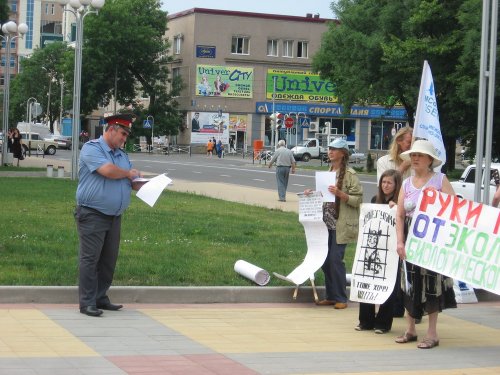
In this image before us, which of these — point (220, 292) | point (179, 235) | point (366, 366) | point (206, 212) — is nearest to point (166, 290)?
point (220, 292)

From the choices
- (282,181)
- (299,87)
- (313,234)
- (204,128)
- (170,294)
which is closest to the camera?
(170,294)

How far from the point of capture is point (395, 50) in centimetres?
5047

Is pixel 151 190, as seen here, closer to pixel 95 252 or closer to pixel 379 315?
pixel 95 252

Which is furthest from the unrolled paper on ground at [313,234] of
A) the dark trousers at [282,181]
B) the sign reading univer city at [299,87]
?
the sign reading univer city at [299,87]

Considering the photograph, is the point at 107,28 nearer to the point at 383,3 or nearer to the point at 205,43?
the point at 205,43

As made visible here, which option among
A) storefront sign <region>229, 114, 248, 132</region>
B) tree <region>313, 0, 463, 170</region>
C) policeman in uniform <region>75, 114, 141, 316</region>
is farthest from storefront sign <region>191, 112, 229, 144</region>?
policeman in uniform <region>75, 114, 141, 316</region>

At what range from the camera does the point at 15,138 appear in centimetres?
4559

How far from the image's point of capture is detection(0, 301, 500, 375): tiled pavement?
7988 mm

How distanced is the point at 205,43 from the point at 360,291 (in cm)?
8260

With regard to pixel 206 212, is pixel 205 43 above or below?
above

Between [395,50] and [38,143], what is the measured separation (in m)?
33.2

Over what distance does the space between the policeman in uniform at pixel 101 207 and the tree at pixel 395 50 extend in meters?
40.7

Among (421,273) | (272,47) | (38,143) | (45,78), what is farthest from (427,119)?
(45,78)

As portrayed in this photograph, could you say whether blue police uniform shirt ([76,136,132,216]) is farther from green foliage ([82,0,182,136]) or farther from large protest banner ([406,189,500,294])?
green foliage ([82,0,182,136])
